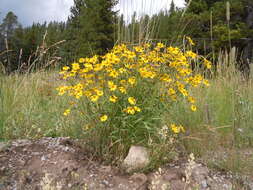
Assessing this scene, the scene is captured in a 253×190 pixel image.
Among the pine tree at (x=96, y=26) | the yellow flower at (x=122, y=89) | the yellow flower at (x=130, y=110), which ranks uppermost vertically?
the pine tree at (x=96, y=26)

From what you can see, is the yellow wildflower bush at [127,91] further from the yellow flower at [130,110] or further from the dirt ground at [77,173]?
the dirt ground at [77,173]

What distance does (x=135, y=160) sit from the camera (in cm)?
172

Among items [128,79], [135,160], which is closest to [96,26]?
[128,79]

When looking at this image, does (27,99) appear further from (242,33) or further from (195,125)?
(242,33)

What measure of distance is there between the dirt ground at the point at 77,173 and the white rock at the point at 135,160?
5cm

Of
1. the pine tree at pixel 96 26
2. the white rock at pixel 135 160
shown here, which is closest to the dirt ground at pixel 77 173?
the white rock at pixel 135 160

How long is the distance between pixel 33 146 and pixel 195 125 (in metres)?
1.44

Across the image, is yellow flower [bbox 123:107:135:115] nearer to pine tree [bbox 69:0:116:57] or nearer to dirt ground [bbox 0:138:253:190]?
dirt ground [bbox 0:138:253:190]

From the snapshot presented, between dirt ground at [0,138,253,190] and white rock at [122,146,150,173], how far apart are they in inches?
2.1

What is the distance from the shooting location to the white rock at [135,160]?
1.72 metres

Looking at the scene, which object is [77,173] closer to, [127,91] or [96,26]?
[127,91]

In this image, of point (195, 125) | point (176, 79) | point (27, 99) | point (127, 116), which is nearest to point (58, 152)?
point (127, 116)

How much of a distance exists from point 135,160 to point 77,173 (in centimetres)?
40

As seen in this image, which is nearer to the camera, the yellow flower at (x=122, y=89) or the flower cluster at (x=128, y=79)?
the yellow flower at (x=122, y=89)
